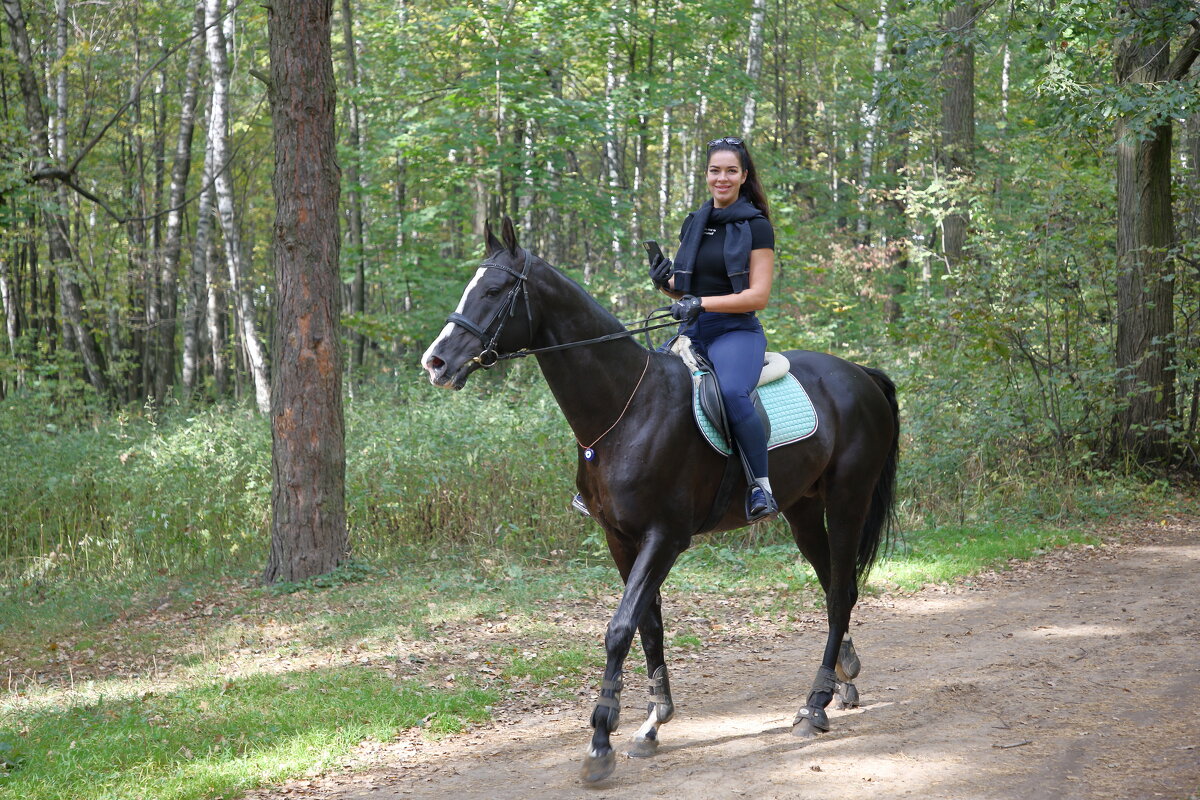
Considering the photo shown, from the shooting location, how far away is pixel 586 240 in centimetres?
2516

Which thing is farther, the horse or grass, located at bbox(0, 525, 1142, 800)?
grass, located at bbox(0, 525, 1142, 800)

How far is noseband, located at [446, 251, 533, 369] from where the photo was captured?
432 centimetres

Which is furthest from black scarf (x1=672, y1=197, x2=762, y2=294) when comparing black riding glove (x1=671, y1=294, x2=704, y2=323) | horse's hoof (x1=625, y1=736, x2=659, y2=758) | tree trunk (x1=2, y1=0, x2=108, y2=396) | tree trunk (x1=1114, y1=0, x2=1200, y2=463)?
tree trunk (x1=2, y1=0, x2=108, y2=396)

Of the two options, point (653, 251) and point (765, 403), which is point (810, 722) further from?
point (653, 251)

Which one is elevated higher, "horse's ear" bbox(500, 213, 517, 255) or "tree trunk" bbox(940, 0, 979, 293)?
"tree trunk" bbox(940, 0, 979, 293)

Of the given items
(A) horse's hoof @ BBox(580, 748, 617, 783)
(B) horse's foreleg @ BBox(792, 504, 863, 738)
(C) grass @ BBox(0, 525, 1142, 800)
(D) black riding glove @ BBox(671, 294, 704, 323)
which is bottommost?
(C) grass @ BBox(0, 525, 1142, 800)

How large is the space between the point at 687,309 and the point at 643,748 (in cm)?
229

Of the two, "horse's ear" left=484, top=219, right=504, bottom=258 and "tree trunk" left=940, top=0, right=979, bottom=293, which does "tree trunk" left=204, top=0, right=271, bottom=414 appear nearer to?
"horse's ear" left=484, top=219, right=504, bottom=258

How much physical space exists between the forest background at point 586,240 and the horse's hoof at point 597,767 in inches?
237

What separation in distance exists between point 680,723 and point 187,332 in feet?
55.9

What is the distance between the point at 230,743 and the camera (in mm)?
5113

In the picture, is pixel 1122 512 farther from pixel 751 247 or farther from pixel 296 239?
pixel 296 239

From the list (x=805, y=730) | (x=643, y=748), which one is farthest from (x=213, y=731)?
(x=805, y=730)

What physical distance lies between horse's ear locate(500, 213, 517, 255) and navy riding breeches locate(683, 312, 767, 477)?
1.22 meters
